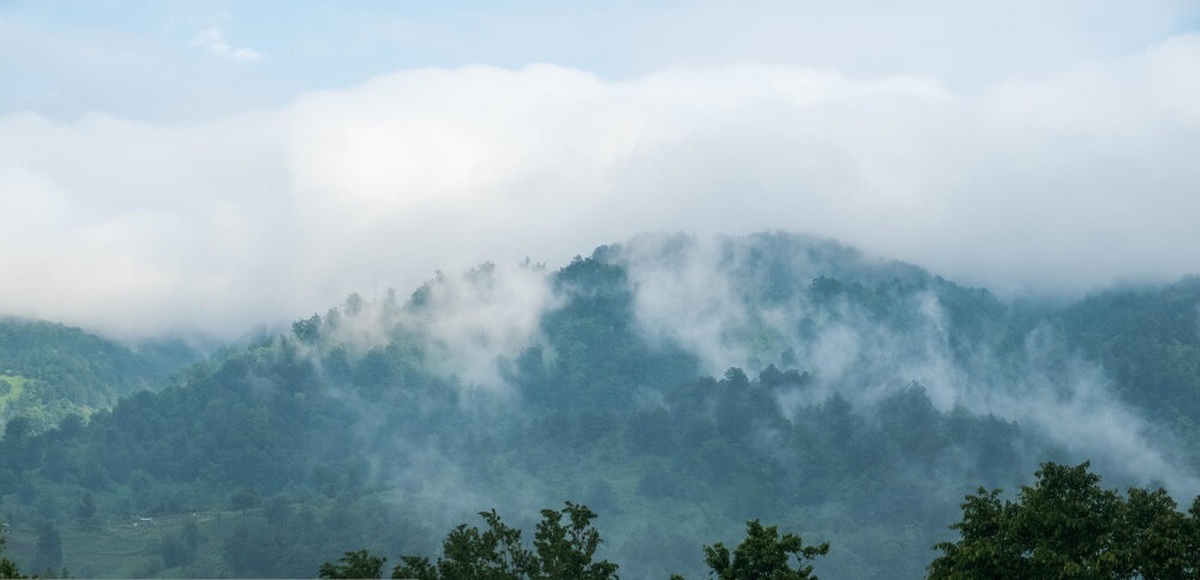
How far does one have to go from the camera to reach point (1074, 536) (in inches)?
2867

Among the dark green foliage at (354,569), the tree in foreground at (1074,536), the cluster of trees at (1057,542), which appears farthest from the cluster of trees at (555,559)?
the tree in foreground at (1074,536)

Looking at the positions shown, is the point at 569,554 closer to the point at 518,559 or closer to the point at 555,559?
the point at 555,559

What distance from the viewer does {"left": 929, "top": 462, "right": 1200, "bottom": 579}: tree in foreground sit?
67.1 metres

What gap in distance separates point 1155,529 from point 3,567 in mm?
54428

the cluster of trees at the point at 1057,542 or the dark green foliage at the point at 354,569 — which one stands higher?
the cluster of trees at the point at 1057,542

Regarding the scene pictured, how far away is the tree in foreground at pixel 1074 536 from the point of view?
6712 cm

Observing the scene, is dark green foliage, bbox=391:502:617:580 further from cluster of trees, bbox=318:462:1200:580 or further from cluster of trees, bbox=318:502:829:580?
cluster of trees, bbox=318:462:1200:580

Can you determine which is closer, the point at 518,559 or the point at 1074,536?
the point at 1074,536

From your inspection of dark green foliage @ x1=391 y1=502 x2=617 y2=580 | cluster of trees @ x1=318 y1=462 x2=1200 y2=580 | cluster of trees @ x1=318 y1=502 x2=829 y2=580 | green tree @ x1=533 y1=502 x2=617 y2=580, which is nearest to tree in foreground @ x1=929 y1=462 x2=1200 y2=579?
cluster of trees @ x1=318 y1=462 x2=1200 y2=580

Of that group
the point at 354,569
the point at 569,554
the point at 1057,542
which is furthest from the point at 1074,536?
the point at 354,569

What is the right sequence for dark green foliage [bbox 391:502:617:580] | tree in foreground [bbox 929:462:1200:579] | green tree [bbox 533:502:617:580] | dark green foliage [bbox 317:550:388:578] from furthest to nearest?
1. green tree [bbox 533:502:617:580]
2. dark green foliage [bbox 391:502:617:580]
3. dark green foliage [bbox 317:550:388:578]
4. tree in foreground [bbox 929:462:1200:579]

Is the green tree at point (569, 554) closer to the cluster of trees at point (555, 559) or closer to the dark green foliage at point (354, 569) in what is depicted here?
the cluster of trees at point (555, 559)

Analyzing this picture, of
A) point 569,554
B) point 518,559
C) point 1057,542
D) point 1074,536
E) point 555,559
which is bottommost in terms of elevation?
point 555,559

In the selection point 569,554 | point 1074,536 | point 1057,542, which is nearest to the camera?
point 1057,542
